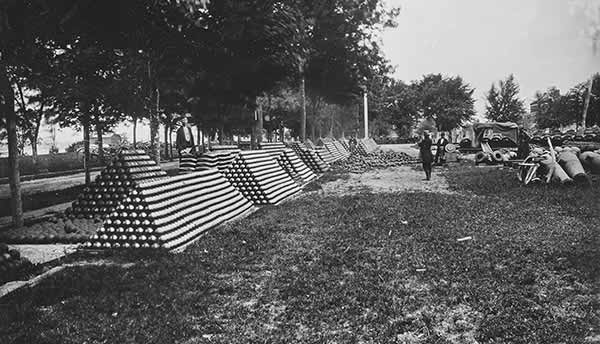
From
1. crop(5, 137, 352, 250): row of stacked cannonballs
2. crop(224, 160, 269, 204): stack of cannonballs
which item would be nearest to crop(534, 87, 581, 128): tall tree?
crop(224, 160, 269, 204): stack of cannonballs

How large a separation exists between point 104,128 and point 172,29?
1384 centimetres

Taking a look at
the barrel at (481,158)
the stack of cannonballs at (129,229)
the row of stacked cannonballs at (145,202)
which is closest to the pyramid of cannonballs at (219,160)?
the row of stacked cannonballs at (145,202)

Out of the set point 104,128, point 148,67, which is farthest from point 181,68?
point 104,128

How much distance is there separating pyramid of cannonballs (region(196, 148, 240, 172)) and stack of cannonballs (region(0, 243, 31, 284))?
7290mm

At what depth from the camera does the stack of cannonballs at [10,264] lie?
237 inches

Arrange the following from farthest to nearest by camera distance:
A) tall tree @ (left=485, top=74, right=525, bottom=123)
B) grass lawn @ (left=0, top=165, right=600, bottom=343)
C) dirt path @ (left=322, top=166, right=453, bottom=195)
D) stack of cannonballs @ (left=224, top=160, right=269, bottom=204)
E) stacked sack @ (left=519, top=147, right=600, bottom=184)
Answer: tall tree @ (left=485, top=74, right=525, bottom=123) < dirt path @ (left=322, top=166, right=453, bottom=195) < stacked sack @ (left=519, top=147, right=600, bottom=184) < stack of cannonballs @ (left=224, top=160, right=269, bottom=204) < grass lawn @ (left=0, top=165, right=600, bottom=343)

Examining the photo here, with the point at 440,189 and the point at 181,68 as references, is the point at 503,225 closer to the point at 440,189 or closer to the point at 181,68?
the point at 440,189

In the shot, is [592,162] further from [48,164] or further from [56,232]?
[48,164]

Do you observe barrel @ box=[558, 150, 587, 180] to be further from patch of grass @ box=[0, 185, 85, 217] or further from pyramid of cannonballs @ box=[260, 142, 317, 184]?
patch of grass @ box=[0, 185, 85, 217]

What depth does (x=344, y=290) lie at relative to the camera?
5.20 m

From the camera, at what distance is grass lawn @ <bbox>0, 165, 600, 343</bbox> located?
4.14 meters

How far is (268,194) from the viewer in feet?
43.3

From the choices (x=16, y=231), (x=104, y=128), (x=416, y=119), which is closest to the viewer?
(x=16, y=231)

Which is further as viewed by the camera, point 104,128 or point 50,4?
point 104,128
